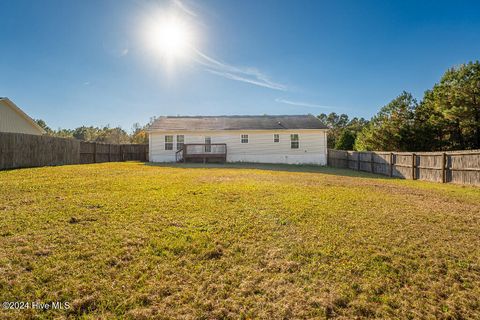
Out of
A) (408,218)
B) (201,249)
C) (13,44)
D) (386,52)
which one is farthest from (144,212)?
(386,52)

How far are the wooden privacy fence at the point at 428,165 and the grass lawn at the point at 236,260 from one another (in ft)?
18.5

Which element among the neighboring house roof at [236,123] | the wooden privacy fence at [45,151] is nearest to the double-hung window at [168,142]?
the neighboring house roof at [236,123]

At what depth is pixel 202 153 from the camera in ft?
67.7

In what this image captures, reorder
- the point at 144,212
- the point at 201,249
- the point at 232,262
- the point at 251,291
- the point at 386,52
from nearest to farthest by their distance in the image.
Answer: the point at 251,291 < the point at 232,262 < the point at 201,249 < the point at 144,212 < the point at 386,52

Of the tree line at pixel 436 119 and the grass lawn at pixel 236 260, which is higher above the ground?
the tree line at pixel 436 119

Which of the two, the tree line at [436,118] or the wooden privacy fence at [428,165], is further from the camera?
the tree line at [436,118]

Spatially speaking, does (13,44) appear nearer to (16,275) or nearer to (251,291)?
(16,275)

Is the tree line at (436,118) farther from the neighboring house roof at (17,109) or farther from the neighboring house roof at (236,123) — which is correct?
the neighboring house roof at (17,109)

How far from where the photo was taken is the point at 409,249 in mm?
3193

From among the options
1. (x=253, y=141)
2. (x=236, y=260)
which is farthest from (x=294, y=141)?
(x=236, y=260)

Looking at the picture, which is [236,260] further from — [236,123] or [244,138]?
[236,123]

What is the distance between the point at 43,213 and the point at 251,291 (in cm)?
421

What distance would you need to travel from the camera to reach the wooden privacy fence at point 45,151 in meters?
10.8

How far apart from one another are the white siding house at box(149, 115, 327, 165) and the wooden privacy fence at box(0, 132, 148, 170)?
4.36m
